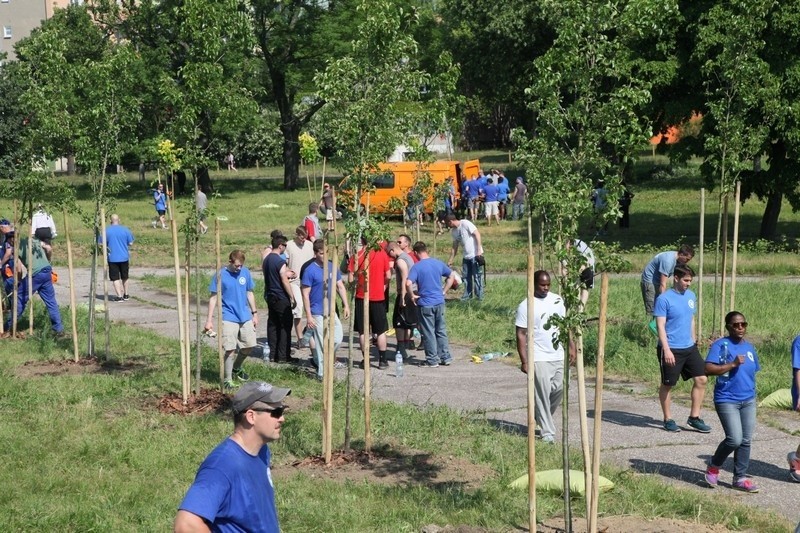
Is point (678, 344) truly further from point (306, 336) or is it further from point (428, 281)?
point (306, 336)

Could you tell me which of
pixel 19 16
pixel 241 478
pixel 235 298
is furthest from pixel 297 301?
pixel 19 16

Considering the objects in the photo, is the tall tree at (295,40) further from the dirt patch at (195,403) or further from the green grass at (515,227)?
the dirt patch at (195,403)

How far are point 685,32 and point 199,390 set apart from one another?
Result: 21332 mm

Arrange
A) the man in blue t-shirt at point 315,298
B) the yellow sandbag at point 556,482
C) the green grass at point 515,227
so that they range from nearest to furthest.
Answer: the yellow sandbag at point 556,482 → the man in blue t-shirt at point 315,298 → the green grass at point 515,227

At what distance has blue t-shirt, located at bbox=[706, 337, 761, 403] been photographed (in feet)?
34.2

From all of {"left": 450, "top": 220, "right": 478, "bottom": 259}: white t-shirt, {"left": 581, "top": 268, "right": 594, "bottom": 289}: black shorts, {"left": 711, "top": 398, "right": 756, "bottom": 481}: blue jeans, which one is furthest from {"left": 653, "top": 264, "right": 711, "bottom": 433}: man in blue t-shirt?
{"left": 450, "top": 220, "right": 478, "bottom": 259}: white t-shirt

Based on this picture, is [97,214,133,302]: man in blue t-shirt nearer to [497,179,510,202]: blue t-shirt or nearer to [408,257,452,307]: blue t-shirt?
[408,257,452,307]: blue t-shirt

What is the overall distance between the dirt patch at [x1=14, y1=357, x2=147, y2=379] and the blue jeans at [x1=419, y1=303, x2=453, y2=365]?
396 cm

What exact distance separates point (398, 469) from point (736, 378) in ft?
10.7

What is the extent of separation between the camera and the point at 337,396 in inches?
542

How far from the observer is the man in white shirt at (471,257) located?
21.4m

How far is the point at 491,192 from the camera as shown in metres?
39.0

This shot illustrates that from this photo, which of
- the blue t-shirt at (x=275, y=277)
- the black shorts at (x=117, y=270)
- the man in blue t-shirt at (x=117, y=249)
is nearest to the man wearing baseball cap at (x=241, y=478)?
the blue t-shirt at (x=275, y=277)

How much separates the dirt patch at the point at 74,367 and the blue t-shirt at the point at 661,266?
725 cm
